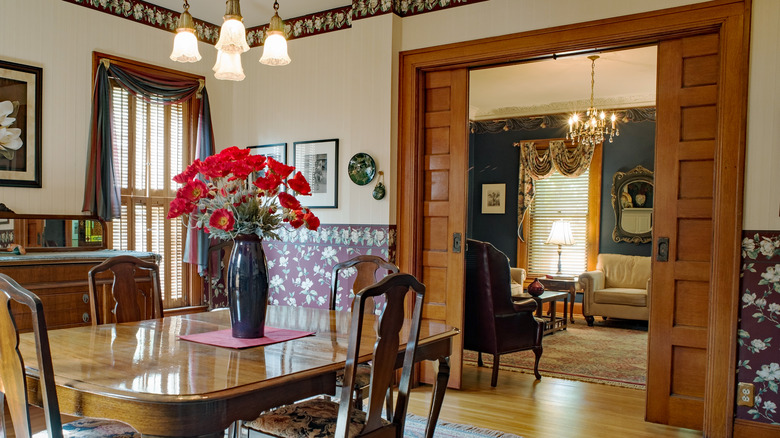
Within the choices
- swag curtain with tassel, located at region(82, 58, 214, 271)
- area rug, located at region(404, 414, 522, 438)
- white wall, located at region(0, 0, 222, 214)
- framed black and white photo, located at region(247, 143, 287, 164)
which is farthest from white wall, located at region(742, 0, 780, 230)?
white wall, located at region(0, 0, 222, 214)

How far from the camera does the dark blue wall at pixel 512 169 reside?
767 centimetres

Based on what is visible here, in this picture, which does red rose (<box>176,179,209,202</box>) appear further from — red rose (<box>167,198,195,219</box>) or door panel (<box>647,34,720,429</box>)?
door panel (<box>647,34,720,429</box>)

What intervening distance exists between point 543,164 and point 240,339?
6786mm

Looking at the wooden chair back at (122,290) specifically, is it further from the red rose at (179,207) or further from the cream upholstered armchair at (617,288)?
the cream upholstered armchair at (617,288)

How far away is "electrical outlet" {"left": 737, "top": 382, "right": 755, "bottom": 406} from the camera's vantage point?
3.13 meters

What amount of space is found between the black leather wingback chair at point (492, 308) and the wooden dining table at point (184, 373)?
1950 mm

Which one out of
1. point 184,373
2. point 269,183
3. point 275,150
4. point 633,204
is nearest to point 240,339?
point 184,373

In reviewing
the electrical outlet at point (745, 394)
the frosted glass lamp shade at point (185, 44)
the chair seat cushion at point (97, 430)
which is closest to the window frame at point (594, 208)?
the electrical outlet at point (745, 394)

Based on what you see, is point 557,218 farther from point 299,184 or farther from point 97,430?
point 97,430

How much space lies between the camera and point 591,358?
17.5ft

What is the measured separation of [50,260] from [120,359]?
2.27 meters

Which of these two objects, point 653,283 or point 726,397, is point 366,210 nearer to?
point 653,283

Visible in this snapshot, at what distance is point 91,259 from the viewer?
3.85 m

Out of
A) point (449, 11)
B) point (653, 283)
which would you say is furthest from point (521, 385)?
point (449, 11)
